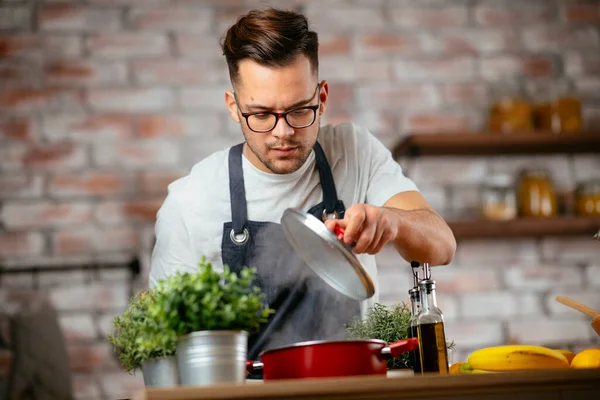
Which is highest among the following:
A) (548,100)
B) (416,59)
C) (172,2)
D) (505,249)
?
(172,2)

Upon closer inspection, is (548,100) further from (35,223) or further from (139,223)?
(35,223)

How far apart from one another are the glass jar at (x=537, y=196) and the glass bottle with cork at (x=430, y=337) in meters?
1.79

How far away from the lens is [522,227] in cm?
298

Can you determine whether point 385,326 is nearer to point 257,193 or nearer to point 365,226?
point 365,226

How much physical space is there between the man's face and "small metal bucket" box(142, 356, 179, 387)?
73 centimetres

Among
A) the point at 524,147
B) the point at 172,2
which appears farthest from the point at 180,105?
the point at 524,147

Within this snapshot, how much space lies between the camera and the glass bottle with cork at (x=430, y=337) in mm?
1366

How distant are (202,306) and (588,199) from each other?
231 centimetres

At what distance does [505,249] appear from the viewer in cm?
312

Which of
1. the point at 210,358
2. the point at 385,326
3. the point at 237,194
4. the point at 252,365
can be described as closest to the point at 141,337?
the point at 210,358

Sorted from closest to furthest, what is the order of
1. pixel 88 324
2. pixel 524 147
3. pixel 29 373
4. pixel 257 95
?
pixel 257 95 → pixel 29 373 → pixel 88 324 → pixel 524 147

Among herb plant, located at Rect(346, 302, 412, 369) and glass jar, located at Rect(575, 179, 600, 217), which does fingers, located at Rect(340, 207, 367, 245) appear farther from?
glass jar, located at Rect(575, 179, 600, 217)

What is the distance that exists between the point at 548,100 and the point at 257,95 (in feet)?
5.74

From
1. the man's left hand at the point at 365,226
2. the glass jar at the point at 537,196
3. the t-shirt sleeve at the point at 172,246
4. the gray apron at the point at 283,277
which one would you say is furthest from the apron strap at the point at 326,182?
the glass jar at the point at 537,196
